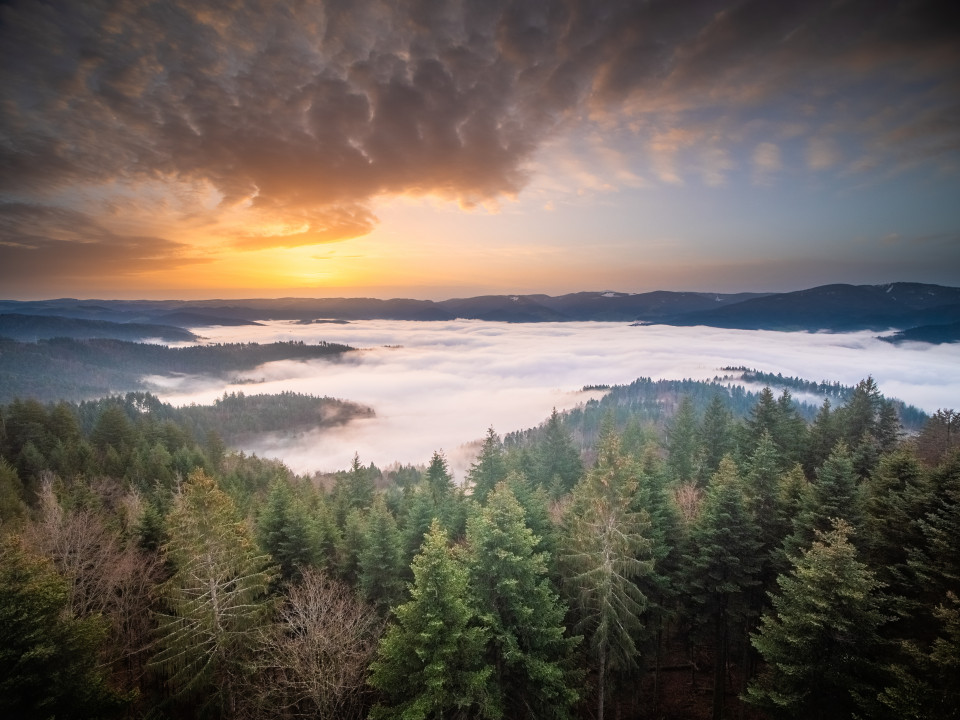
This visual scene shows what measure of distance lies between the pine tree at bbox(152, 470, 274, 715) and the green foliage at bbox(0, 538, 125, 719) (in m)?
2.51

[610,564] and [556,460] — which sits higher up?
[610,564]

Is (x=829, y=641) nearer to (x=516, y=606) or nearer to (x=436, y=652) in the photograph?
(x=516, y=606)

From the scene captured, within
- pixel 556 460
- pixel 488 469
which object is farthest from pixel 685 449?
pixel 488 469

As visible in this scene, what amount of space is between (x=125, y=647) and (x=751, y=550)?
89.8 ft

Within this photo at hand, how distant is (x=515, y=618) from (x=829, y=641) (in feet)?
33.4

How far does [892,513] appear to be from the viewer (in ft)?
57.0

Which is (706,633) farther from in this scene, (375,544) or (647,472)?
(375,544)

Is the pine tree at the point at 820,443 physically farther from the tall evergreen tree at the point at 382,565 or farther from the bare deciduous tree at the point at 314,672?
the bare deciduous tree at the point at 314,672

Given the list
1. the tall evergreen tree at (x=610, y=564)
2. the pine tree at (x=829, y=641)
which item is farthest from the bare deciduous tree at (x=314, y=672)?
the pine tree at (x=829, y=641)

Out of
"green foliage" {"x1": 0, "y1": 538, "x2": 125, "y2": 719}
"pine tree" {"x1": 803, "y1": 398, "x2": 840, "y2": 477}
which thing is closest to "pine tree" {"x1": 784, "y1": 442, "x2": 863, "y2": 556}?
"pine tree" {"x1": 803, "y1": 398, "x2": 840, "y2": 477}

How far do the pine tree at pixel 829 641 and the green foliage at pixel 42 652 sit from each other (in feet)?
63.5

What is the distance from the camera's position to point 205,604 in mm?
13695

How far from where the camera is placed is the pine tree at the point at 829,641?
41.3 ft

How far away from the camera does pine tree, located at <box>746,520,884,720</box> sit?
12.6 m
